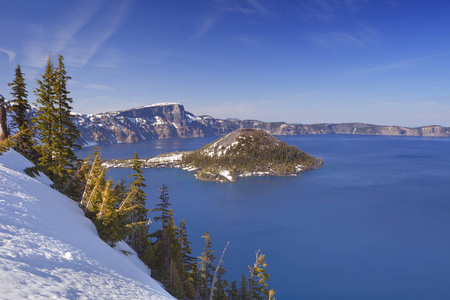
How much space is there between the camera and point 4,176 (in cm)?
1479

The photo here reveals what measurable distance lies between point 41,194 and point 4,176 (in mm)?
2327

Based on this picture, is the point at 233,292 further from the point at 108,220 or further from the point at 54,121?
the point at 54,121

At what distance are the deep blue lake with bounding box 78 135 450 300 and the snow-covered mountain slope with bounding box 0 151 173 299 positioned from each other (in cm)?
5766

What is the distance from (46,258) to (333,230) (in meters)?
95.2

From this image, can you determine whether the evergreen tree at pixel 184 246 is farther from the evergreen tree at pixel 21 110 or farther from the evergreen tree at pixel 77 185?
the evergreen tree at pixel 21 110

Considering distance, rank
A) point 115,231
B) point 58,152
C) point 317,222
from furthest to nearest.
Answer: point 317,222 < point 58,152 < point 115,231

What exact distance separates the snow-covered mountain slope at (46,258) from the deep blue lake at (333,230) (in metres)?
57.7

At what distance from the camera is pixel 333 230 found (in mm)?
86625

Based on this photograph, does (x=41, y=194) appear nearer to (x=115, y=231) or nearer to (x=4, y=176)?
(x=4, y=176)

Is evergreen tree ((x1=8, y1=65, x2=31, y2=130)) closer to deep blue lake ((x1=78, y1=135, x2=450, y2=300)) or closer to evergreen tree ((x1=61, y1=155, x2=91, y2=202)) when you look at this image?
evergreen tree ((x1=61, y1=155, x2=91, y2=202))

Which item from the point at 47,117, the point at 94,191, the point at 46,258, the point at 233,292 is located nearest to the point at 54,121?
the point at 47,117

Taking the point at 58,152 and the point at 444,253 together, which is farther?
the point at 444,253

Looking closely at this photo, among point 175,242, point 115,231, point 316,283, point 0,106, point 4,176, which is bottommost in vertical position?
point 316,283

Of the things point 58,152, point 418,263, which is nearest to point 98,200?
point 58,152
